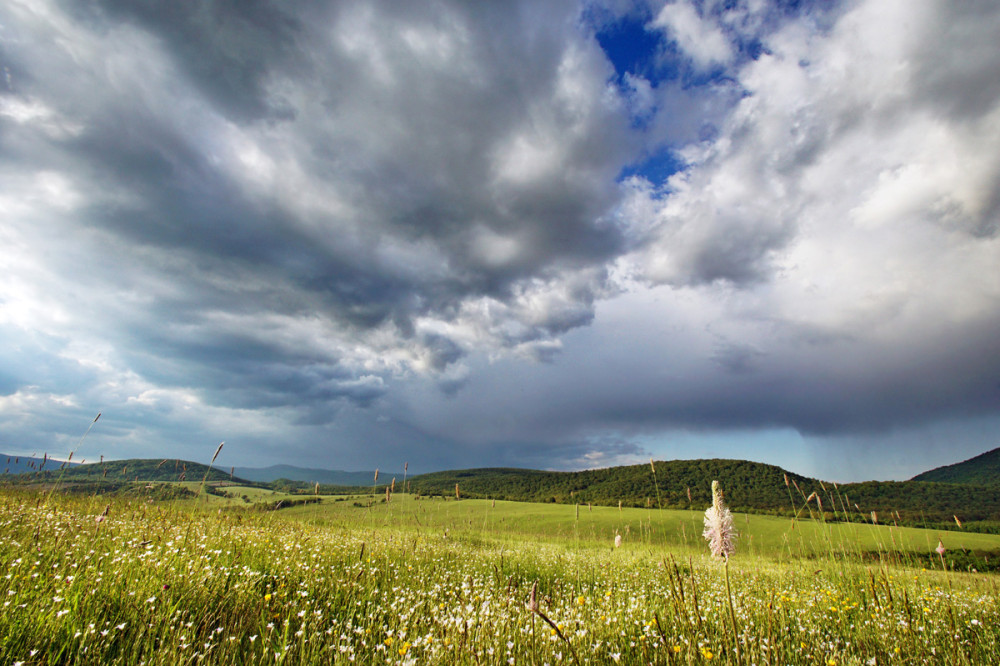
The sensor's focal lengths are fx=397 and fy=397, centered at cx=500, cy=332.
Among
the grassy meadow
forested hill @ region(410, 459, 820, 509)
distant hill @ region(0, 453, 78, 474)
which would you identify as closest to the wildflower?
the grassy meadow

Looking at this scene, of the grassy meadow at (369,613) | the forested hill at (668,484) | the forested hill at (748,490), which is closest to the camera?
the grassy meadow at (369,613)

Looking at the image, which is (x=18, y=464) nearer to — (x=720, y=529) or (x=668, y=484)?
(x=720, y=529)

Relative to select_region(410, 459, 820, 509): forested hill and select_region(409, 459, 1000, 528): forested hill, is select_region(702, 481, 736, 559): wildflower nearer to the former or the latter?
select_region(409, 459, 1000, 528): forested hill

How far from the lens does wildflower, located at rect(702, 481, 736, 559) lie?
3244 millimetres

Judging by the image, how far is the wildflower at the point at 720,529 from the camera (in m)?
3.24

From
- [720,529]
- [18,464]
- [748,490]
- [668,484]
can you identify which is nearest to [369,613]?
[720,529]

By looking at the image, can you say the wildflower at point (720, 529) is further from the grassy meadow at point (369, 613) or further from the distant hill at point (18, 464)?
the distant hill at point (18, 464)

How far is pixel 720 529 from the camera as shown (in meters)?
3.31

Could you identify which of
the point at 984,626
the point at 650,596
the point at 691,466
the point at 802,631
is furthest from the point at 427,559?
the point at 691,466

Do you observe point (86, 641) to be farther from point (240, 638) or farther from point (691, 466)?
point (691, 466)

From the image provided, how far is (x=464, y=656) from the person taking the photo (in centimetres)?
399

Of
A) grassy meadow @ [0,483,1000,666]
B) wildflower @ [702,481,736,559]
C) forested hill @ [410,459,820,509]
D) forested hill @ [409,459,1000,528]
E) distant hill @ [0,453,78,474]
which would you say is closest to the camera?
wildflower @ [702,481,736,559]

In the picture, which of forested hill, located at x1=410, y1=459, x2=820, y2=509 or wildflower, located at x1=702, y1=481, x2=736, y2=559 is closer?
A: wildflower, located at x1=702, y1=481, x2=736, y2=559

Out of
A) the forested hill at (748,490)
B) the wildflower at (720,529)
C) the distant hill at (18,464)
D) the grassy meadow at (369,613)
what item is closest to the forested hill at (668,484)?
the forested hill at (748,490)
